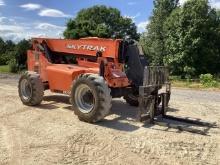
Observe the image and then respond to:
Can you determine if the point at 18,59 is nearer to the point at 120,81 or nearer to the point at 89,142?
the point at 120,81

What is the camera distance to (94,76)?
28.9ft

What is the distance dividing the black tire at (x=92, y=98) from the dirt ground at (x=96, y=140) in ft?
0.71

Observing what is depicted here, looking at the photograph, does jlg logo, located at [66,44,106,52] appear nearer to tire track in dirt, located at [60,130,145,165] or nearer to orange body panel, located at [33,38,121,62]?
orange body panel, located at [33,38,121,62]

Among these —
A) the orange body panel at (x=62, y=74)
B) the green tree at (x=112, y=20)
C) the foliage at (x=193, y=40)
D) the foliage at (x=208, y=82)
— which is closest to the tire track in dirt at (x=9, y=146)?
the orange body panel at (x=62, y=74)

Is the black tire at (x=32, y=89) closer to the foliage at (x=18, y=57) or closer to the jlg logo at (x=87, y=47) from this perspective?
the jlg logo at (x=87, y=47)

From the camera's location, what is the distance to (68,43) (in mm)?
10594

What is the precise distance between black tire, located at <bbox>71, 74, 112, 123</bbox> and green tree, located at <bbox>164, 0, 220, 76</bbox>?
18105 mm

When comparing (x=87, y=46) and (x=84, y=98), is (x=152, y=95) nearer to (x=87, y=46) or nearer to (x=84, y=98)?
(x=84, y=98)

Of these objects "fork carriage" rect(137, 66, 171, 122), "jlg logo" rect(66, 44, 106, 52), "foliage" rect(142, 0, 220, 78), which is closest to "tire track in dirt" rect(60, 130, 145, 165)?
Answer: "fork carriage" rect(137, 66, 171, 122)

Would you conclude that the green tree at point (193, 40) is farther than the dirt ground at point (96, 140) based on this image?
Yes

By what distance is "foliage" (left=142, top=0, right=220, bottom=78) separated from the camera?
26234 mm

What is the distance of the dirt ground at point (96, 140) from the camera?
6223 mm

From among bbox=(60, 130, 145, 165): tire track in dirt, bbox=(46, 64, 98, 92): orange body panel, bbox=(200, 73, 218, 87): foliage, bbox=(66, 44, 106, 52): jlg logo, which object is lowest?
bbox=(60, 130, 145, 165): tire track in dirt

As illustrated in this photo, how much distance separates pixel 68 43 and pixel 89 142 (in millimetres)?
4247
